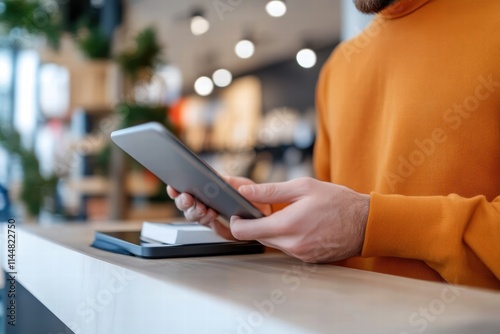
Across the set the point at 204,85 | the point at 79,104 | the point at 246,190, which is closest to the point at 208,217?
the point at 246,190

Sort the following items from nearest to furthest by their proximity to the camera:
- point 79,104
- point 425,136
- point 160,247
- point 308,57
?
point 160,247 < point 425,136 < point 79,104 < point 308,57

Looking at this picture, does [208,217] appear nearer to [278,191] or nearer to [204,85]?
[278,191]

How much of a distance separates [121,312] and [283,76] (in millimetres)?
6769

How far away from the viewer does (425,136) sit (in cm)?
96

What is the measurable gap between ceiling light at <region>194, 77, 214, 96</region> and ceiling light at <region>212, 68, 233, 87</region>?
0.11 meters

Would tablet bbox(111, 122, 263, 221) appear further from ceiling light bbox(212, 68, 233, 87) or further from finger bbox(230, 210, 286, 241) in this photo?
ceiling light bbox(212, 68, 233, 87)

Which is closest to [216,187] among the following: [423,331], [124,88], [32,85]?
[423,331]

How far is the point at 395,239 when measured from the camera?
746 millimetres

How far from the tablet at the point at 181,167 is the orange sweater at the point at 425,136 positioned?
0.63 ft

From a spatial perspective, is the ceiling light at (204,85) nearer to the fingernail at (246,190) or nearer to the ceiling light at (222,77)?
the ceiling light at (222,77)

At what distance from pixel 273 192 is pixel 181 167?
134mm

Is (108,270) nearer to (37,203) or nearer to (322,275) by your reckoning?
(322,275)

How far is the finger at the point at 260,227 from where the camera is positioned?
728 millimetres

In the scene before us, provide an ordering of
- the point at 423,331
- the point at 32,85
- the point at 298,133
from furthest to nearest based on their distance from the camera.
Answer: the point at 298,133 → the point at 32,85 → the point at 423,331
